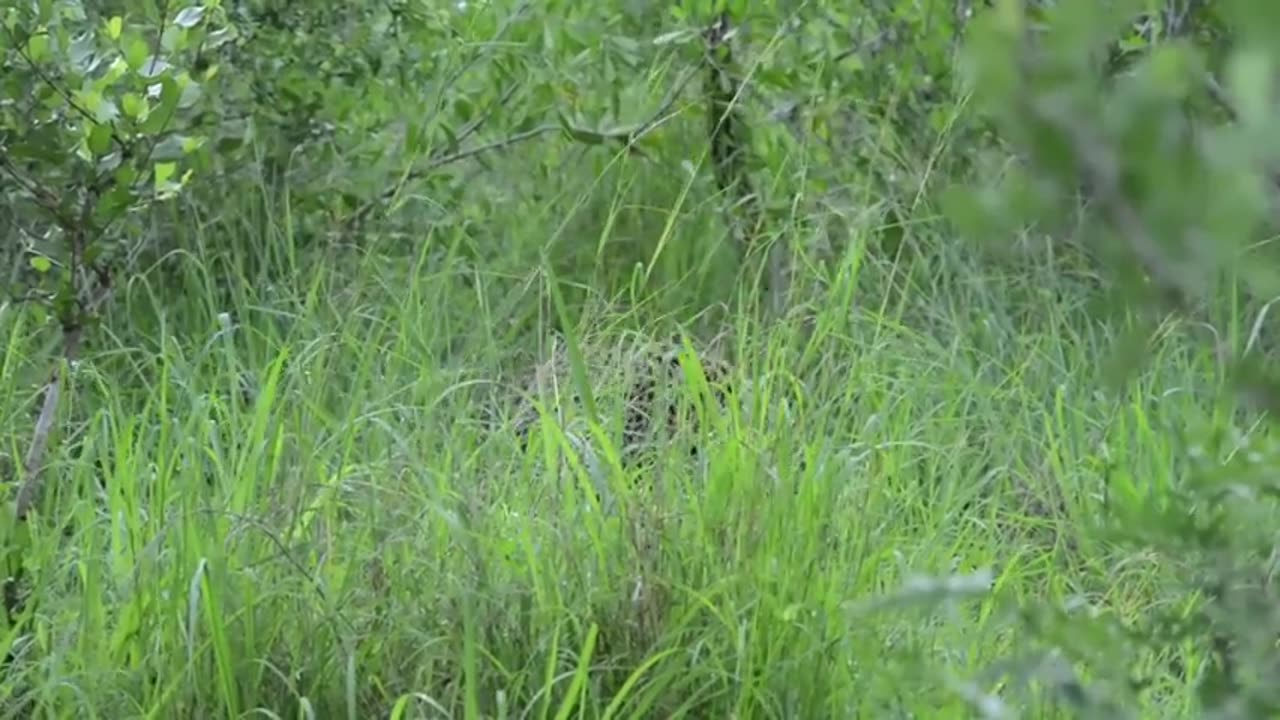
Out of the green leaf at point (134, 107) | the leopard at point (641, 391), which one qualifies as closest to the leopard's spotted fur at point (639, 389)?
the leopard at point (641, 391)

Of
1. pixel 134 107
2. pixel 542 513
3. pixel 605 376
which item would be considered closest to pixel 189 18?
pixel 134 107

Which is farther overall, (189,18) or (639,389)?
(639,389)

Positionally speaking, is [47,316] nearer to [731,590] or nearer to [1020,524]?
[731,590]

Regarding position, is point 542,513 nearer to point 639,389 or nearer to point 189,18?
point 639,389

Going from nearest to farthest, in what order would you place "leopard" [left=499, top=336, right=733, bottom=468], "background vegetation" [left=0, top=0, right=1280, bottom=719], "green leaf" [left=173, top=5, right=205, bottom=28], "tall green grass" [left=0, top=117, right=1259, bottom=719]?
"background vegetation" [left=0, top=0, right=1280, bottom=719] < "tall green grass" [left=0, top=117, right=1259, bottom=719] < "leopard" [left=499, top=336, right=733, bottom=468] < "green leaf" [left=173, top=5, right=205, bottom=28]

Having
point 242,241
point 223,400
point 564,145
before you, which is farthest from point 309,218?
point 223,400

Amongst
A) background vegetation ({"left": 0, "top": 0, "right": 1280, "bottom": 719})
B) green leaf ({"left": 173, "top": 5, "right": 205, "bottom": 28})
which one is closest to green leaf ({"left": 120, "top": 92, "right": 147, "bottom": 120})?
background vegetation ({"left": 0, "top": 0, "right": 1280, "bottom": 719})

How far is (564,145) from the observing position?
4402 mm

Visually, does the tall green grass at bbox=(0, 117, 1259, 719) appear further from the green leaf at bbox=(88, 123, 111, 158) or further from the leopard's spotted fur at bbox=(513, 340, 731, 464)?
the green leaf at bbox=(88, 123, 111, 158)

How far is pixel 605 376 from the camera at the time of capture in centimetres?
310

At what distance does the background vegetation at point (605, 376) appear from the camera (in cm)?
163

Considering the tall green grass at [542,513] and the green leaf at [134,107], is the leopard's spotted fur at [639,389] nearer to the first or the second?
the tall green grass at [542,513]

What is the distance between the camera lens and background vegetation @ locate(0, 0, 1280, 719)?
1.63 m

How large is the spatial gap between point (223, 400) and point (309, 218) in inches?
37.7
